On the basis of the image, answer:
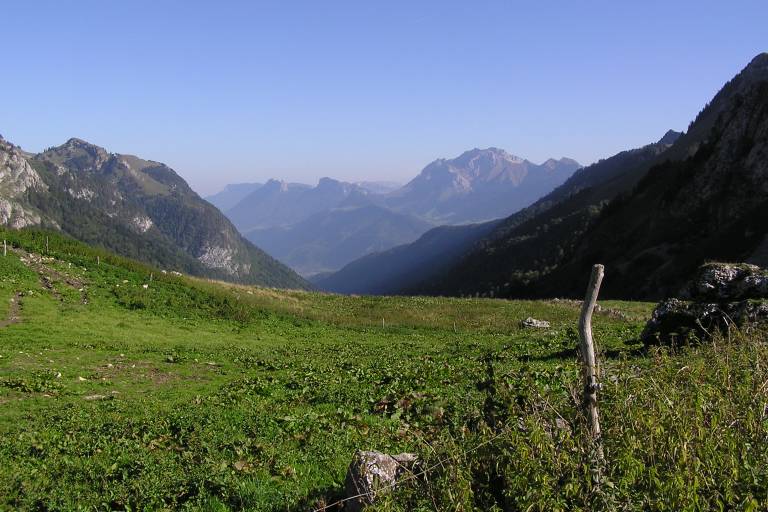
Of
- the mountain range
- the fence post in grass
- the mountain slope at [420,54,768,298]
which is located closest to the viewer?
the fence post in grass

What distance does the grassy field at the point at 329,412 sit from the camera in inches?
227

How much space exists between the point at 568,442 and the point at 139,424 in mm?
12182

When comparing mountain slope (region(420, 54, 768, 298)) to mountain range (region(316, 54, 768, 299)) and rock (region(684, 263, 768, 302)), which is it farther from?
rock (region(684, 263, 768, 302))

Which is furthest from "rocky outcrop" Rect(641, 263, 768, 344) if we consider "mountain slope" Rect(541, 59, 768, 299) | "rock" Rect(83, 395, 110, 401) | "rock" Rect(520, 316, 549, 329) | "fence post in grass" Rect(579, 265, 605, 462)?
"mountain slope" Rect(541, 59, 768, 299)

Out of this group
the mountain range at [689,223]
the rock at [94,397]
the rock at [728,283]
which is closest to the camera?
the rock at [94,397]

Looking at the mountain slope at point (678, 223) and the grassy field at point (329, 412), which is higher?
the mountain slope at point (678, 223)

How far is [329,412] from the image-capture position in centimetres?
1488

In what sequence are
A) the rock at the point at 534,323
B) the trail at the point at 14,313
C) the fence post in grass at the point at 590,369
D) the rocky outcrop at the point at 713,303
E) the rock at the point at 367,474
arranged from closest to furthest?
the fence post in grass at the point at 590,369 < the rock at the point at 367,474 < the rocky outcrop at the point at 713,303 < the trail at the point at 14,313 < the rock at the point at 534,323

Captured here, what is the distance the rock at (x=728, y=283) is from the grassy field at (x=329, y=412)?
4188 mm

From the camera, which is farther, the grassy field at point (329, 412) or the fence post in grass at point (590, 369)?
the fence post in grass at point (590, 369)

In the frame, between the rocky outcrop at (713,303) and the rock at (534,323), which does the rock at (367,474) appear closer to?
the rocky outcrop at (713,303)

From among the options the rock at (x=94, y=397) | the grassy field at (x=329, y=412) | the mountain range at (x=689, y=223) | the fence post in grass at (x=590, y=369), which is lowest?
the rock at (x=94, y=397)

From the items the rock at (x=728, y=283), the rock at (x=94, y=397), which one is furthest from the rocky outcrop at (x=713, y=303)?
the rock at (x=94, y=397)

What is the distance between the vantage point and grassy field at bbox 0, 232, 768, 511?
227 inches
